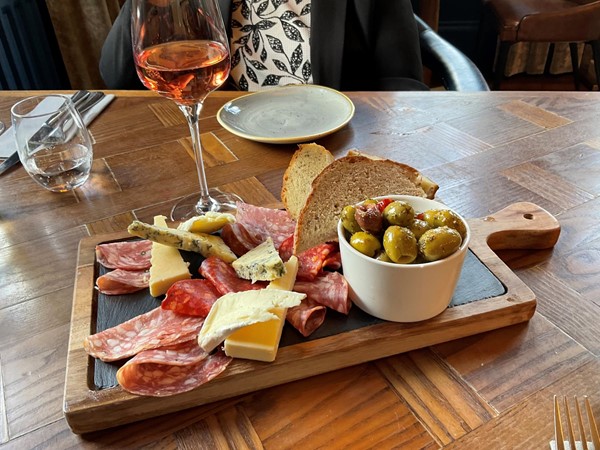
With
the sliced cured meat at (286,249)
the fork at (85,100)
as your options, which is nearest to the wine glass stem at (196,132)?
the sliced cured meat at (286,249)

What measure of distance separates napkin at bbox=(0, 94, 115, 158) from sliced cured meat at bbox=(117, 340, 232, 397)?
2.05 ft

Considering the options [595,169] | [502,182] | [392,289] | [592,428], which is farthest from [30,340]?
[595,169]

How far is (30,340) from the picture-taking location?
0.68 meters

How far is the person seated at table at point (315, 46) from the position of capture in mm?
1684

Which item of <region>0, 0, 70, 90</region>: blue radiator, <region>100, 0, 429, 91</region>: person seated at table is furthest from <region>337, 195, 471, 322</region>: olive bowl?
<region>0, 0, 70, 90</region>: blue radiator

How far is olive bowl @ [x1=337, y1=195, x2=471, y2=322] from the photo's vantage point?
59cm

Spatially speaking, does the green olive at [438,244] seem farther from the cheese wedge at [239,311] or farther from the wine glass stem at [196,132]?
the wine glass stem at [196,132]

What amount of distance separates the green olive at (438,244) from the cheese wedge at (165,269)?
0.31 metres

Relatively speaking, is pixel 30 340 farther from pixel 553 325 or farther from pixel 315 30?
pixel 315 30

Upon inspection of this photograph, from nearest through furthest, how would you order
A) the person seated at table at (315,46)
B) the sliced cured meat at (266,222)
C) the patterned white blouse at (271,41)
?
the sliced cured meat at (266,222), the person seated at table at (315,46), the patterned white blouse at (271,41)

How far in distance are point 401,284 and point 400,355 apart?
0.10 m

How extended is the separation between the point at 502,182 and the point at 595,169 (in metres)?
0.19

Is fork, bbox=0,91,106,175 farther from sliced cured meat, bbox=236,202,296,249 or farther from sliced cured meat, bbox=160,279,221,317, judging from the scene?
sliced cured meat, bbox=160,279,221,317

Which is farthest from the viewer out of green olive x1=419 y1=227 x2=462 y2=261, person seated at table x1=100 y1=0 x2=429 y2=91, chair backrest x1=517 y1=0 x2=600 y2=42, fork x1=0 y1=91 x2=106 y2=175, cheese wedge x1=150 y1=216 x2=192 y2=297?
chair backrest x1=517 y1=0 x2=600 y2=42
